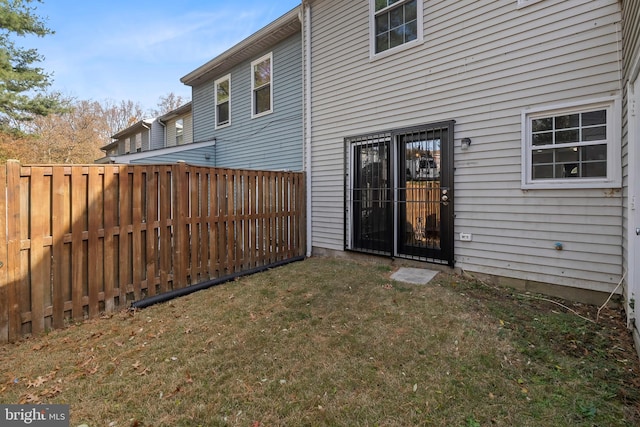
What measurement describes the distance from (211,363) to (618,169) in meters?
4.63

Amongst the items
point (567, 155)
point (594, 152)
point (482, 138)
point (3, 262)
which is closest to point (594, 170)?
point (594, 152)

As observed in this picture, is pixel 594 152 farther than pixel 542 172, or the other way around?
pixel 542 172

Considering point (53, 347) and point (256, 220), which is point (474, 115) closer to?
point (256, 220)

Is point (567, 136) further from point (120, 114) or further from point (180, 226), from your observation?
point (120, 114)

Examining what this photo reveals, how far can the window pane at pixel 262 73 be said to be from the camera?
8453 millimetres

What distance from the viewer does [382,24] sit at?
18.9 ft

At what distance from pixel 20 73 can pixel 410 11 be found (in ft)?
51.3

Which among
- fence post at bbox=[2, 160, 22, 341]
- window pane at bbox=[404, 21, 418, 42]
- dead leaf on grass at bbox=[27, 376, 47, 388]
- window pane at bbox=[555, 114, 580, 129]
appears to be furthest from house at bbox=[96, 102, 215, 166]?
window pane at bbox=[555, 114, 580, 129]

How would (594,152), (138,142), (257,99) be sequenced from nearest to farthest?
(594,152) → (257,99) → (138,142)

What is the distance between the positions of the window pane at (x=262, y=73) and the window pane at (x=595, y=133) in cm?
704

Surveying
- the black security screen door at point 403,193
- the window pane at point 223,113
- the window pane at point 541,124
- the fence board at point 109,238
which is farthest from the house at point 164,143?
the window pane at point 541,124

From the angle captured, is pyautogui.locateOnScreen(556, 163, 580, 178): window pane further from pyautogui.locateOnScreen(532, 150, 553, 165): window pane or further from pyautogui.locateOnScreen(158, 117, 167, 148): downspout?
pyautogui.locateOnScreen(158, 117, 167, 148): downspout

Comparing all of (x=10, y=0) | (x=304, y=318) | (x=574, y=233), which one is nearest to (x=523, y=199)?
(x=574, y=233)

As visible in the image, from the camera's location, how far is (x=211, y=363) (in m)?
2.61
